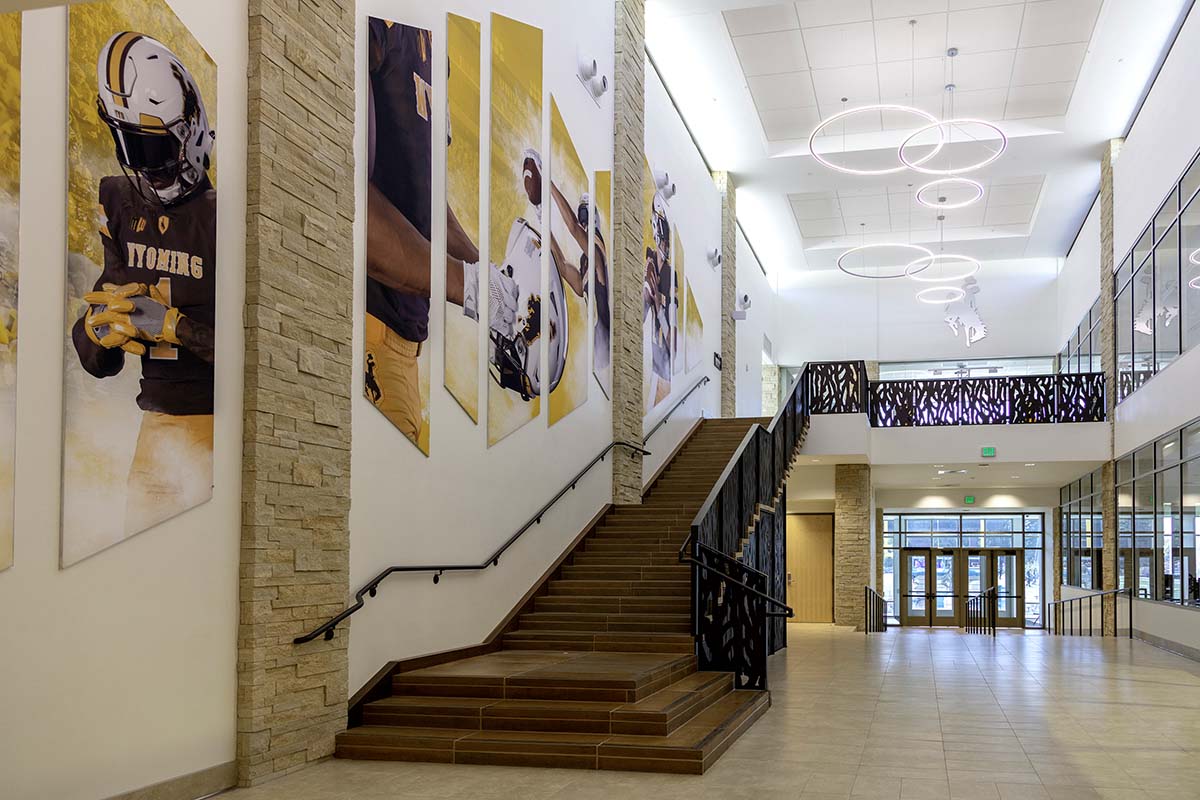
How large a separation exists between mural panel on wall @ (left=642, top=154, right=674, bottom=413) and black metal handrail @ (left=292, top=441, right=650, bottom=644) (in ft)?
6.61

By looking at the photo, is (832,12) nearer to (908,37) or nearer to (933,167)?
(908,37)

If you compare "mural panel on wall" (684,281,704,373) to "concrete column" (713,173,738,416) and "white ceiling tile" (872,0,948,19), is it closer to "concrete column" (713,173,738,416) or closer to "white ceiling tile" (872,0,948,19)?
"concrete column" (713,173,738,416)

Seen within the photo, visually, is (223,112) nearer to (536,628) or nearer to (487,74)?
(487,74)

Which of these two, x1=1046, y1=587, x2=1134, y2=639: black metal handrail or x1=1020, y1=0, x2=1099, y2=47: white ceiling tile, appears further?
x1=1046, y1=587, x2=1134, y2=639: black metal handrail

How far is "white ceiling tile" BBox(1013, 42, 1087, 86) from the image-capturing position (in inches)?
621

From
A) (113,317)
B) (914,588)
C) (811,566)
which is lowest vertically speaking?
(914,588)

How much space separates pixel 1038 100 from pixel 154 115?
1563 centimetres

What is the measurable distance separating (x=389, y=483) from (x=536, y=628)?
3.03 metres

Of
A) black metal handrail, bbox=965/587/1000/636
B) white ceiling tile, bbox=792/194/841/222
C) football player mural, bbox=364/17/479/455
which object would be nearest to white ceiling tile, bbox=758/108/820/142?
white ceiling tile, bbox=792/194/841/222

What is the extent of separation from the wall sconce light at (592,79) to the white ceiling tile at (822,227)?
12.3 meters

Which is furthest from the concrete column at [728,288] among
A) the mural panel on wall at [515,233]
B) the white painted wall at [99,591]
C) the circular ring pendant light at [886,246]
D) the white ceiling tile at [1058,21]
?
the white painted wall at [99,591]

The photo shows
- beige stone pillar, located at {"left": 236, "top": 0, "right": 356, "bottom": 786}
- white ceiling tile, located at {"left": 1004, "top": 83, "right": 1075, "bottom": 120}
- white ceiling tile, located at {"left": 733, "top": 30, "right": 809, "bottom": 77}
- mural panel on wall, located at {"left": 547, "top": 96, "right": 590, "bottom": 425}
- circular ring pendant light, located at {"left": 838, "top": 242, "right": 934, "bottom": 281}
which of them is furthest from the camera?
circular ring pendant light, located at {"left": 838, "top": 242, "right": 934, "bottom": 281}

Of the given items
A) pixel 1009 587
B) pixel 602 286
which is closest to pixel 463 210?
pixel 602 286

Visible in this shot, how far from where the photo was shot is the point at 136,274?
5.49 m
